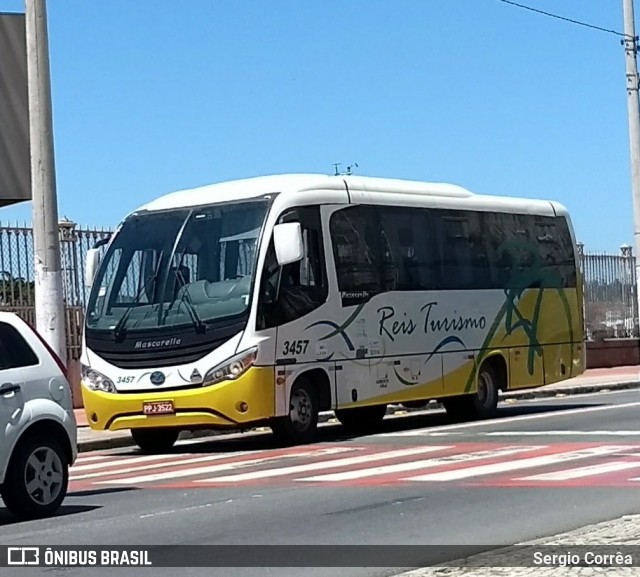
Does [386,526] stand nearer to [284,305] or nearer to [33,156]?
[284,305]

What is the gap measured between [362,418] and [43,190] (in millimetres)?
6141

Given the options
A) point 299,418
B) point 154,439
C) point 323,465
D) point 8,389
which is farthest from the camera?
point 154,439

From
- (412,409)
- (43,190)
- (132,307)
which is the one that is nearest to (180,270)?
(132,307)

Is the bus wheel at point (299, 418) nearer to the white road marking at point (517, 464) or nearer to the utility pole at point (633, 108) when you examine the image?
the white road marking at point (517, 464)

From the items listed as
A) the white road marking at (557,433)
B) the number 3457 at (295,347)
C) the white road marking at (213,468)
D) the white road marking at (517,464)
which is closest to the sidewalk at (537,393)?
the white road marking at (213,468)

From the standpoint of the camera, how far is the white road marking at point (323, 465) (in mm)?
15000

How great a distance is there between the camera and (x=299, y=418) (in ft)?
62.3

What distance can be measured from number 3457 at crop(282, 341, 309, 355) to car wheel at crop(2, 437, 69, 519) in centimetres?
618

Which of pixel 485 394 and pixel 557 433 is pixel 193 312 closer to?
pixel 557 433

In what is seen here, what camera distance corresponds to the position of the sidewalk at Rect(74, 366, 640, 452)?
2068 cm

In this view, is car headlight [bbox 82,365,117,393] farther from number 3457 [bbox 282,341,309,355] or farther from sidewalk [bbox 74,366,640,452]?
number 3457 [bbox 282,341,309,355]

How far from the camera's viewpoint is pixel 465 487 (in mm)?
13219

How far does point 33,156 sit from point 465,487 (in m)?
9.83

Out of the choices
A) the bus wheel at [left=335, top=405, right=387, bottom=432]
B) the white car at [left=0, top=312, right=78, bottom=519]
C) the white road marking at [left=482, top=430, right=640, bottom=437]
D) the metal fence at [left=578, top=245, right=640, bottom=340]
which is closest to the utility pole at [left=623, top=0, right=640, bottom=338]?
the metal fence at [left=578, top=245, right=640, bottom=340]
